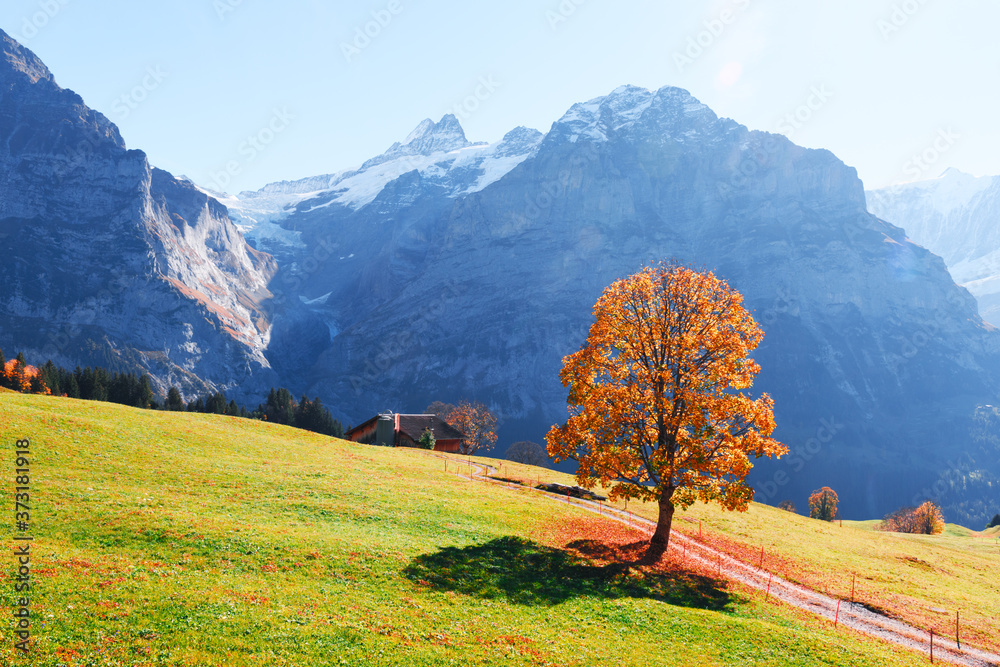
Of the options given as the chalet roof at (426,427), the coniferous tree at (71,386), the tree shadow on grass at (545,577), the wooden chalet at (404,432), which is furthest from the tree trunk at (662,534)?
the coniferous tree at (71,386)

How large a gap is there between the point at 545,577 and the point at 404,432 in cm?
7955

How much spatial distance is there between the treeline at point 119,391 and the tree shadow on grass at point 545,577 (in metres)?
85.4

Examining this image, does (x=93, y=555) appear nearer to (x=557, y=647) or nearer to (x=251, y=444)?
(x=557, y=647)

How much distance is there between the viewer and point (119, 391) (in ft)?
411

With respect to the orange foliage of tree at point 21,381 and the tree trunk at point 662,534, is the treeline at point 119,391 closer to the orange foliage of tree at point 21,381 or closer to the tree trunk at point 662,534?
the orange foliage of tree at point 21,381

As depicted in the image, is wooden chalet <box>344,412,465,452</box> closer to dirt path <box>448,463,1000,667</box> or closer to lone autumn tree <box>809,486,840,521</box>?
dirt path <box>448,463,1000,667</box>

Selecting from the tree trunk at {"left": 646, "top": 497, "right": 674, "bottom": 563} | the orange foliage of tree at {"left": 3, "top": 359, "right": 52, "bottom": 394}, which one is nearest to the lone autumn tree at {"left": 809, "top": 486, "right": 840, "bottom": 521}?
the tree trunk at {"left": 646, "top": 497, "right": 674, "bottom": 563}

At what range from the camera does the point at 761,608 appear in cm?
2578

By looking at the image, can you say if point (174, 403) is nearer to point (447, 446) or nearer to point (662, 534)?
point (447, 446)

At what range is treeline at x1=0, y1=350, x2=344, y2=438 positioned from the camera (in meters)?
108

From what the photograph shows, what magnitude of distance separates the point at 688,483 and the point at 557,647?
46.7ft

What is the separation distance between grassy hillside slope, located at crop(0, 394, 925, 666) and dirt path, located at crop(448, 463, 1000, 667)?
10.7ft

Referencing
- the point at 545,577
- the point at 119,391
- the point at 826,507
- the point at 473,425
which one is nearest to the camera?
the point at 545,577

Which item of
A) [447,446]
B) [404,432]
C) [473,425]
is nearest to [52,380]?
[404,432]
